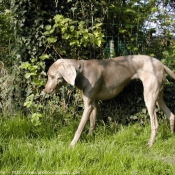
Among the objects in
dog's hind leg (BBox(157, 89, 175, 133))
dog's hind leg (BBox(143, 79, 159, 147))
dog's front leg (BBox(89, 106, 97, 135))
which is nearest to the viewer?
dog's hind leg (BBox(143, 79, 159, 147))

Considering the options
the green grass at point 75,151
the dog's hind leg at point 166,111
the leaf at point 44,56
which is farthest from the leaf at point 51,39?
the dog's hind leg at point 166,111

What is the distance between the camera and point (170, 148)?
442 cm

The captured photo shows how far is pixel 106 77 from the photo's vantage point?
475cm

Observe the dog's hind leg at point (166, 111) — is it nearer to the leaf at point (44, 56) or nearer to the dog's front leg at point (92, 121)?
the dog's front leg at point (92, 121)

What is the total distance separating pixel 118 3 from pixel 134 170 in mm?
3712

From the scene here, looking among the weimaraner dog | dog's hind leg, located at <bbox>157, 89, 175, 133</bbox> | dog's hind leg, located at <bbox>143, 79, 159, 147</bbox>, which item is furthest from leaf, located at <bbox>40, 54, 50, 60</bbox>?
dog's hind leg, located at <bbox>157, 89, 175, 133</bbox>

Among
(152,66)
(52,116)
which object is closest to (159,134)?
(152,66)

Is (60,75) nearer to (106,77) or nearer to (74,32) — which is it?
(106,77)

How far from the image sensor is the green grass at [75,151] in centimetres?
325

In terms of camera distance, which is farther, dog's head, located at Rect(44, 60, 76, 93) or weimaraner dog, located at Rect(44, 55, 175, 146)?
weimaraner dog, located at Rect(44, 55, 175, 146)

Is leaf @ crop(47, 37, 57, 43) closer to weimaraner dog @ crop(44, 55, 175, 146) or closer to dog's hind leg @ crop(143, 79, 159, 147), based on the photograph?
weimaraner dog @ crop(44, 55, 175, 146)

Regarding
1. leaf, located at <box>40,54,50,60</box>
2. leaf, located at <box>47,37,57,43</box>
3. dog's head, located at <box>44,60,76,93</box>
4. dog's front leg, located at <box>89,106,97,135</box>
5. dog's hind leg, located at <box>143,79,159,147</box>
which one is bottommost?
dog's front leg, located at <box>89,106,97,135</box>

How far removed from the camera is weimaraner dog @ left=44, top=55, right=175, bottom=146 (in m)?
4.39

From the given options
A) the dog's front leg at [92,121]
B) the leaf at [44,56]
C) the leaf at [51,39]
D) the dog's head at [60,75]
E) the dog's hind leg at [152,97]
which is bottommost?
the dog's front leg at [92,121]
